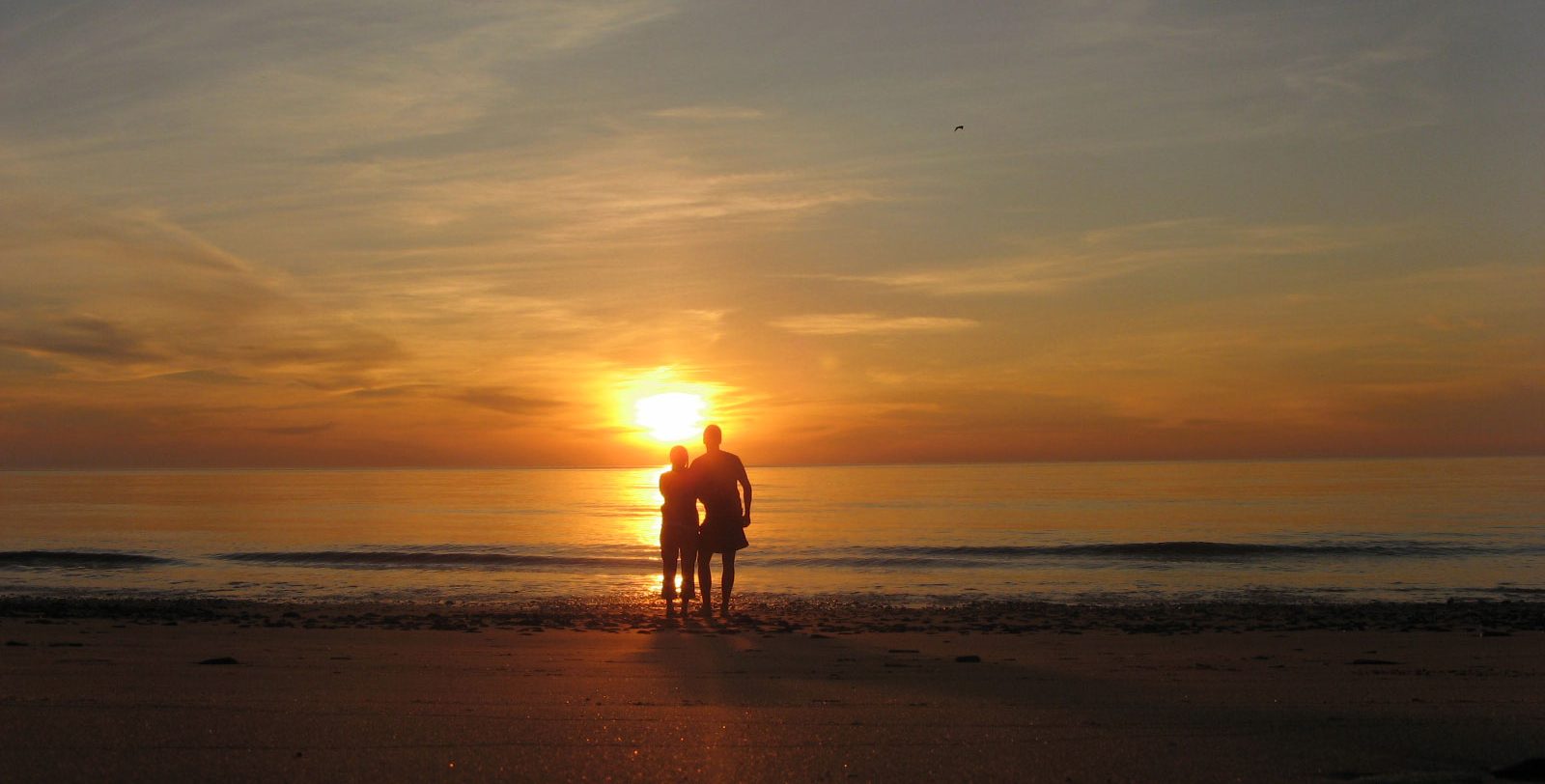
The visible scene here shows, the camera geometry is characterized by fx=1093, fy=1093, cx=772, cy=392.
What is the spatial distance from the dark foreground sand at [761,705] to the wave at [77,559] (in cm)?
1853

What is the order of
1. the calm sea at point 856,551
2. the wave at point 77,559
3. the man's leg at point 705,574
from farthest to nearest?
the wave at point 77,559, the calm sea at point 856,551, the man's leg at point 705,574

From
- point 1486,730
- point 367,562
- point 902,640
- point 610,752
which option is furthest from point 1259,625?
point 367,562

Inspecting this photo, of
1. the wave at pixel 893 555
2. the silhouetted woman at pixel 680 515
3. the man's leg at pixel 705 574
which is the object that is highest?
the silhouetted woman at pixel 680 515

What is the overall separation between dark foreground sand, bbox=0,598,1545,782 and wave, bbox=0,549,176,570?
60.8 ft

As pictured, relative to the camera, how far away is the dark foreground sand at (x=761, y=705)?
4875mm

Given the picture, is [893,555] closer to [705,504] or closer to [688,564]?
[688,564]

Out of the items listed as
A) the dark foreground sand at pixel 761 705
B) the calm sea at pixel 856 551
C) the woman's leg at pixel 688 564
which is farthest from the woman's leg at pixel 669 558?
the calm sea at pixel 856 551

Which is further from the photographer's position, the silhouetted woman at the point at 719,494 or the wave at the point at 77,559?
the wave at the point at 77,559

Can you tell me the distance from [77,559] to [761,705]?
30814 mm

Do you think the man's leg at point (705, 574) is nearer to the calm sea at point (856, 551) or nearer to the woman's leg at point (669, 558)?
the woman's leg at point (669, 558)

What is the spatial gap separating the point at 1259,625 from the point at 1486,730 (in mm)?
9101

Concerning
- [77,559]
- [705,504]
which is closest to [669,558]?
[705,504]

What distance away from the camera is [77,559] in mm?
30562

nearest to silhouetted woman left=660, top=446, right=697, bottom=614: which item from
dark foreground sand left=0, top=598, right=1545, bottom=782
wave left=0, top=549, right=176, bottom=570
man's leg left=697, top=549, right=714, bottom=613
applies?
man's leg left=697, top=549, right=714, bottom=613
